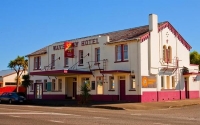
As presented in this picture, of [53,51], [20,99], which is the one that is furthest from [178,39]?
[20,99]

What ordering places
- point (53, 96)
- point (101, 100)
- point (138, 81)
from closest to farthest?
point (138, 81), point (101, 100), point (53, 96)

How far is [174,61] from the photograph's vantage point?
116 ft

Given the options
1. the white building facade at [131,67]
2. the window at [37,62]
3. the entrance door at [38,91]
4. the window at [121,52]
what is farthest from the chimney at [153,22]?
the entrance door at [38,91]

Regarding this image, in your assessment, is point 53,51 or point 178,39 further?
point 53,51

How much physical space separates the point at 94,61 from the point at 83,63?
1931 millimetres

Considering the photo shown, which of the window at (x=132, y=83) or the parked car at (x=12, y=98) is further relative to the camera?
the parked car at (x=12, y=98)

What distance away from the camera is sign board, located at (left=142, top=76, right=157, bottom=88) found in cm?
3153

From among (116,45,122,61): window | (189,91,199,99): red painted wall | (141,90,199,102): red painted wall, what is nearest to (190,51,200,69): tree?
(189,91,199,99): red painted wall

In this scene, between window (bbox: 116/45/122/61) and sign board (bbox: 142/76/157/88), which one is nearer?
sign board (bbox: 142/76/157/88)

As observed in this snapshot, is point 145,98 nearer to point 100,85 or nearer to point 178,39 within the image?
point 100,85

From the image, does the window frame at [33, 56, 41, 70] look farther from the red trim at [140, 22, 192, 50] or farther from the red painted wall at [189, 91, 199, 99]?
the red painted wall at [189, 91, 199, 99]

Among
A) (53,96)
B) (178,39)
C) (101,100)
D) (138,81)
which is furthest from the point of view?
(53,96)

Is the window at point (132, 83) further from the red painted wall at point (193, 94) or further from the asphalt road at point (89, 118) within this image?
the asphalt road at point (89, 118)

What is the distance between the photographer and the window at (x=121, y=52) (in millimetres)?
32844
